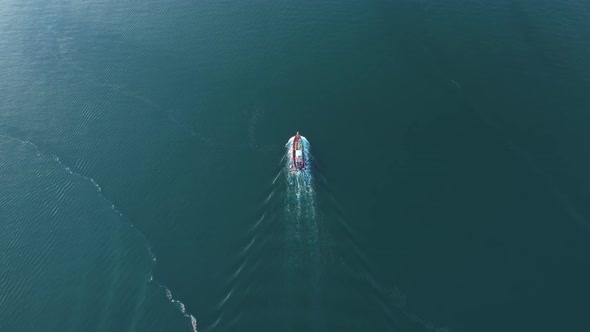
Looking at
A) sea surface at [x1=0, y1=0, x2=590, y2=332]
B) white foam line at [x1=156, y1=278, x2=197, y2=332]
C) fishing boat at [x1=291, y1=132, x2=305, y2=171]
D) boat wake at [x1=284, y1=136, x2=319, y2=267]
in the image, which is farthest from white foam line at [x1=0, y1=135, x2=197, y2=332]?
fishing boat at [x1=291, y1=132, x2=305, y2=171]

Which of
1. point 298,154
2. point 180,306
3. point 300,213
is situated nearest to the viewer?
point 180,306

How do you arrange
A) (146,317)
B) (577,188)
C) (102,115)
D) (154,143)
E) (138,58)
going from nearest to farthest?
(146,317) < (577,188) < (154,143) < (102,115) < (138,58)

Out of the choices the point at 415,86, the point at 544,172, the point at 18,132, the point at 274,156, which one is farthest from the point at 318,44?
the point at 18,132

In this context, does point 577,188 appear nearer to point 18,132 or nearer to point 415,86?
point 415,86

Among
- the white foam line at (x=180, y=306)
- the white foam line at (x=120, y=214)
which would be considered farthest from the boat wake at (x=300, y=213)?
the white foam line at (x=120, y=214)

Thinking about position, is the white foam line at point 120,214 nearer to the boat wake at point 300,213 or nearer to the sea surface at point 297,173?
the sea surface at point 297,173

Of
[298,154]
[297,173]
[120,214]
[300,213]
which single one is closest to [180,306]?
[120,214]

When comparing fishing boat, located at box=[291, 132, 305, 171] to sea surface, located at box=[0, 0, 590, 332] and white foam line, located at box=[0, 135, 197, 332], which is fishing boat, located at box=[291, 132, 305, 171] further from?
white foam line, located at box=[0, 135, 197, 332]

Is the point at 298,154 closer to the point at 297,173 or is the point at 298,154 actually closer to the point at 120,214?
the point at 297,173
